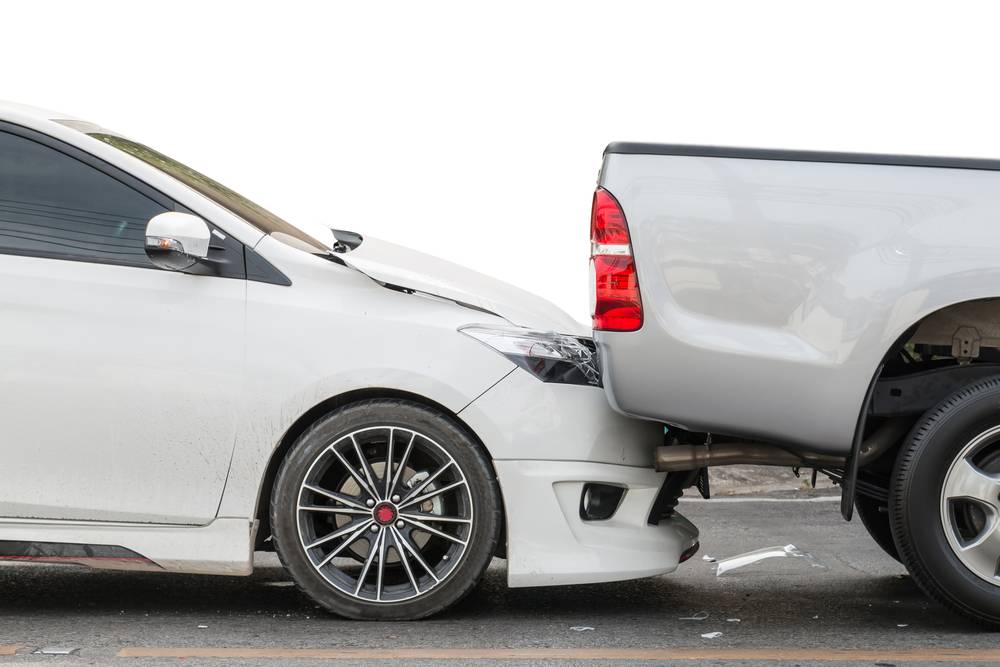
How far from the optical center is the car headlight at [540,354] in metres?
4.29

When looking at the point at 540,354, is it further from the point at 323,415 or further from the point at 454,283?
the point at 323,415

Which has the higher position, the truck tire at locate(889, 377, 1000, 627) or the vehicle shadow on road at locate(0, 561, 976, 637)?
the truck tire at locate(889, 377, 1000, 627)

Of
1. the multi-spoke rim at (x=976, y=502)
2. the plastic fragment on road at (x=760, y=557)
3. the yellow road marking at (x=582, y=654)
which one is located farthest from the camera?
the plastic fragment on road at (x=760, y=557)

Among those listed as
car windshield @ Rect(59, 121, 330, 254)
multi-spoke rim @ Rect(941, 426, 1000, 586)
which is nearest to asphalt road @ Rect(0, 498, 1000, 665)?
multi-spoke rim @ Rect(941, 426, 1000, 586)

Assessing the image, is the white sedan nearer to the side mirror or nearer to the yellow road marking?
the side mirror

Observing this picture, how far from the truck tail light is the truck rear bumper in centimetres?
52

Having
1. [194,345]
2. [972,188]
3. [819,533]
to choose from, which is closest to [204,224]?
[194,345]

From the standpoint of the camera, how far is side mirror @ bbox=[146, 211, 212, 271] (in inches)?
162

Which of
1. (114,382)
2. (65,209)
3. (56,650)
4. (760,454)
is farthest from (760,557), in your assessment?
(65,209)

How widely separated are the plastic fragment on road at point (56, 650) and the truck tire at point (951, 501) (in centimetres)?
269

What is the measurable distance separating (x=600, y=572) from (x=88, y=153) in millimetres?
2287

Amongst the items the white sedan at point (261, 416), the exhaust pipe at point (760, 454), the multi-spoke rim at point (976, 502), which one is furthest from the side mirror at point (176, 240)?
the multi-spoke rim at point (976, 502)

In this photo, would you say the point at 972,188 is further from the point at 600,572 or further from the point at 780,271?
the point at 600,572

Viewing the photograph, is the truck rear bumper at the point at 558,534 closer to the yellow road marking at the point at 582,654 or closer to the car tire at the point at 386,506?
the car tire at the point at 386,506
